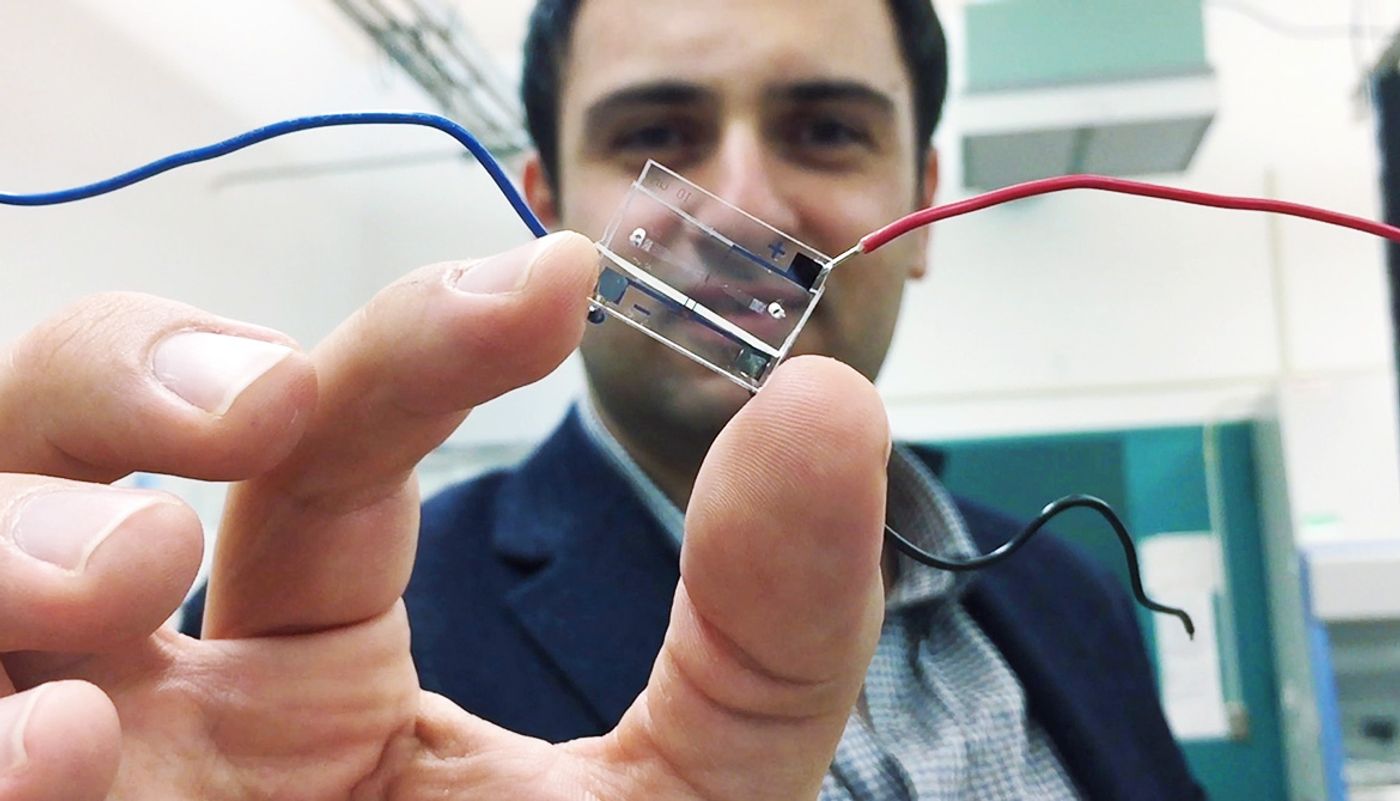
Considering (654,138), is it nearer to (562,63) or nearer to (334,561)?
(562,63)

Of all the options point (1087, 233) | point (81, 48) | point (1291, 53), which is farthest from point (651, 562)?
point (1291, 53)

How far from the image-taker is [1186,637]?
1.67m

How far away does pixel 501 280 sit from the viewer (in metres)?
0.31

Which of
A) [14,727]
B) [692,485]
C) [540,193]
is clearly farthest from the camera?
[540,193]

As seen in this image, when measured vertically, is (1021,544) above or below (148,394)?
below

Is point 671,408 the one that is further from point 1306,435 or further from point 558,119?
point 1306,435

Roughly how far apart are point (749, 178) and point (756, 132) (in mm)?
59

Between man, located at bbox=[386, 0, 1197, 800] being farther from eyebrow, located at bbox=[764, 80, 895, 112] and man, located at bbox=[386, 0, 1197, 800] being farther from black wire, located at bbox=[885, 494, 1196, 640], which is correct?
black wire, located at bbox=[885, 494, 1196, 640]

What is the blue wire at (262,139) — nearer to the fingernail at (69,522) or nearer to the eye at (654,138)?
the fingernail at (69,522)

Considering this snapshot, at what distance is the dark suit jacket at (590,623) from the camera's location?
0.70 meters

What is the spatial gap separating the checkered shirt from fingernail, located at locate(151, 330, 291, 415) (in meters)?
0.44

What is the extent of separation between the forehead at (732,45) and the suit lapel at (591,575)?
34 centimetres

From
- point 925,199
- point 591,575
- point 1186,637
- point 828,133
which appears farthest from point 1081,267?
point 591,575

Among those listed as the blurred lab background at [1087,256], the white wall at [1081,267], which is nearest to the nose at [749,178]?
the blurred lab background at [1087,256]
